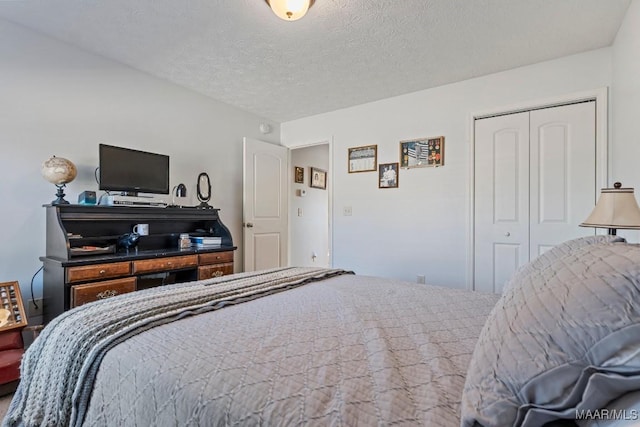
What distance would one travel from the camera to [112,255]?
8.14 ft

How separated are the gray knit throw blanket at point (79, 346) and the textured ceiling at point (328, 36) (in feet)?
6.14

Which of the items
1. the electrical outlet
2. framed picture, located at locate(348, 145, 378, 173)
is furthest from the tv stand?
framed picture, located at locate(348, 145, 378, 173)

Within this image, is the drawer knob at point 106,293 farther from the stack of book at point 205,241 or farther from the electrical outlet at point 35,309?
the stack of book at point 205,241

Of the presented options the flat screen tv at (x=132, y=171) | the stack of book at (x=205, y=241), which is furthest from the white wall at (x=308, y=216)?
the flat screen tv at (x=132, y=171)

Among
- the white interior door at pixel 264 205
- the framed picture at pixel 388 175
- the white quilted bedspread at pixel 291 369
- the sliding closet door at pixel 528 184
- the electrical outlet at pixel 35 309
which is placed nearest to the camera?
the white quilted bedspread at pixel 291 369

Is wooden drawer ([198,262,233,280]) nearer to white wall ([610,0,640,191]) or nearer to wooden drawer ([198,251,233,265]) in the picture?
wooden drawer ([198,251,233,265])

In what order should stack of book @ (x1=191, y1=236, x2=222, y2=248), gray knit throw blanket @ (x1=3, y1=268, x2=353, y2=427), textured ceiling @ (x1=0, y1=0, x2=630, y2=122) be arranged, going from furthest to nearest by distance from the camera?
stack of book @ (x1=191, y1=236, x2=222, y2=248), textured ceiling @ (x1=0, y1=0, x2=630, y2=122), gray knit throw blanket @ (x1=3, y1=268, x2=353, y2=427)

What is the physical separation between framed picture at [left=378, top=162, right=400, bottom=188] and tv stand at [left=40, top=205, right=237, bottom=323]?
6.02 ft

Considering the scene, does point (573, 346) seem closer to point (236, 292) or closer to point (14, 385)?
point (236, 292)

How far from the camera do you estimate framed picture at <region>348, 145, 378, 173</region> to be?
12.6 ft

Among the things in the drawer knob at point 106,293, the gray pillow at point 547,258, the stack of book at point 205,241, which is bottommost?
the drawer knob at point 106,293

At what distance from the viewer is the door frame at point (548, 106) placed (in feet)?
8.59

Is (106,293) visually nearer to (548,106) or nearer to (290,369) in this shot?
(290,369)

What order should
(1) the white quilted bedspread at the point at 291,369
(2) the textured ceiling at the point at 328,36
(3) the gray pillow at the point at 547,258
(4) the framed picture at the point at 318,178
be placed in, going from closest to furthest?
(1) the white quilted bedspread at the point at 291,369, (3) the gray pillow at the point at 547,258, (2) the textured ceiling at the point at 328,36, (4) the framed picture at the point at 318,178
